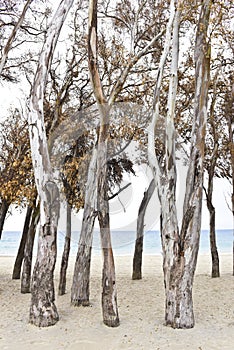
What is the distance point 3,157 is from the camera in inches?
508

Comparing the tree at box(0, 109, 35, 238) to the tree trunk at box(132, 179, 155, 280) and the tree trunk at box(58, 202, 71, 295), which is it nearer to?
the tree trunk at box(58, 202, 71, 295)

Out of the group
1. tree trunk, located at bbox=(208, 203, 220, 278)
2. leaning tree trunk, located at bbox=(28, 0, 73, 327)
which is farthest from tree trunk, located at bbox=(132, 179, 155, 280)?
leaning tree trunk, located at bbox=(28, 0, 73, 327)

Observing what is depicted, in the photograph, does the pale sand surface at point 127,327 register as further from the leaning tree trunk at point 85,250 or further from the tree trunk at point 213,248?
the tree trunk at point 213,248

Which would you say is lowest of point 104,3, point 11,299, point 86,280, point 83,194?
point 11,299

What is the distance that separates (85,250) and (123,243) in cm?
91

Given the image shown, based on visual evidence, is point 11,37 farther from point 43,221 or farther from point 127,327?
point 127,327

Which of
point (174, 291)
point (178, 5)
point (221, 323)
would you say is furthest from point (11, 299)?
point (178, 5)

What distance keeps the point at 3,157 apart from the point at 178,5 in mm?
7221

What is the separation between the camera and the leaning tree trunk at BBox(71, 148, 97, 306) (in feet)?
30.0

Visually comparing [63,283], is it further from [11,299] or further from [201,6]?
[201,6]

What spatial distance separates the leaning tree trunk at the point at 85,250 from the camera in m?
9.13

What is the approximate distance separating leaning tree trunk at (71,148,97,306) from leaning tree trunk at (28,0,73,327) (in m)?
1.36

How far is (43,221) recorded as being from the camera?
789 centimetres

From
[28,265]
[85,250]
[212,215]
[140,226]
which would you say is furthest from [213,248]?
[28,265]
